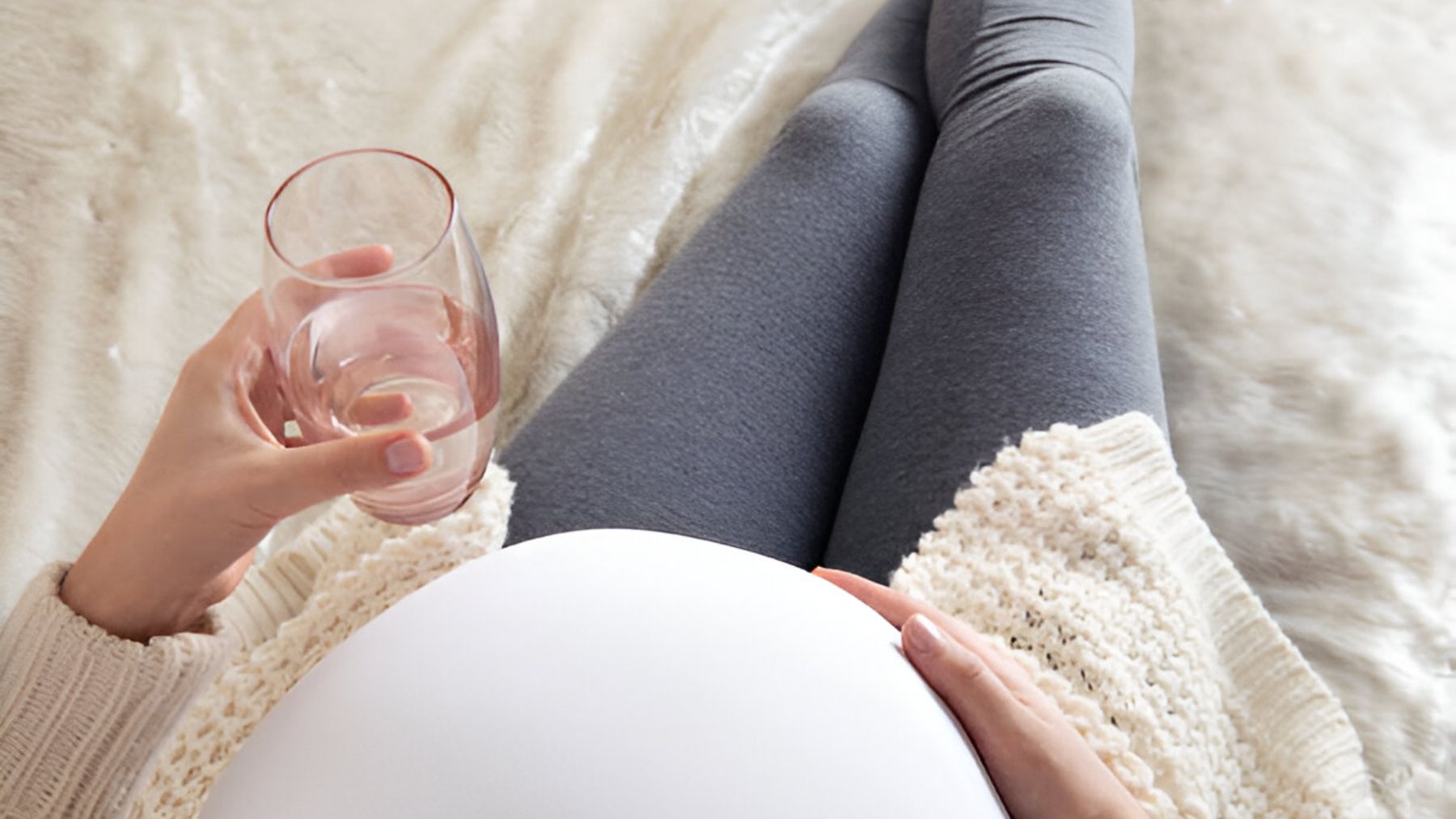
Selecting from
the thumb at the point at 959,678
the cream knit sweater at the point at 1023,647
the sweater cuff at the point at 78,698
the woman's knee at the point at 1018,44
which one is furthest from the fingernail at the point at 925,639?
the woman's knee at the point at 1018,44

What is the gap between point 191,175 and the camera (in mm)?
831

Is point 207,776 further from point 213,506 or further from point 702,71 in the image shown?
point 702,71

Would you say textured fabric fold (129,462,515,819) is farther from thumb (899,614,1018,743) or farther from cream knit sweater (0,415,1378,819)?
thumb (899,614,1018,743)

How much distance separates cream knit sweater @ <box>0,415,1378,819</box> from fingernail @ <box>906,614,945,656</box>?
14 centimetres

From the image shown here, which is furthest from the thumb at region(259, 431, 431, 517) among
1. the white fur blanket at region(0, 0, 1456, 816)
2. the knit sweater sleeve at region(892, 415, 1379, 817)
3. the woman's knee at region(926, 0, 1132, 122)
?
the woman's knee at region(926, 0, 1132, 122)

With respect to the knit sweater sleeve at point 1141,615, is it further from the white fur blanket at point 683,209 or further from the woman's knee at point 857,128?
the woman's knee at point 857,128

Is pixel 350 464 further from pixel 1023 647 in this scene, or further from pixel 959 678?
pixel 1023 647

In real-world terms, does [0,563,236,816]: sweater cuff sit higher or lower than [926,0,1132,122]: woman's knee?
lower

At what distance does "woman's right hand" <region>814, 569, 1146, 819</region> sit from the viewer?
404 mm

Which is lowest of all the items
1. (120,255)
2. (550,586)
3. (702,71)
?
(120,255)

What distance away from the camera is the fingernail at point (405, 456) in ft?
1.14

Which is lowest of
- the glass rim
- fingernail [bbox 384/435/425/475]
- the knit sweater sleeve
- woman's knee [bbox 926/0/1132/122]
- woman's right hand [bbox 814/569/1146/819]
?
the knit sweater sleeve

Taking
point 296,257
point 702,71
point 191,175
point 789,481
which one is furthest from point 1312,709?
point 191,175

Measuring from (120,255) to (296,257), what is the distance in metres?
0.49
